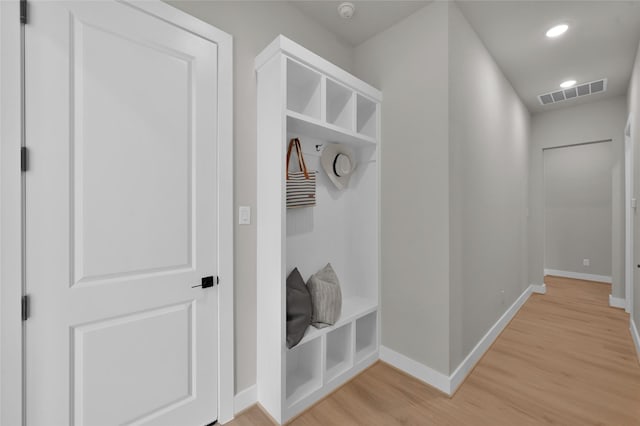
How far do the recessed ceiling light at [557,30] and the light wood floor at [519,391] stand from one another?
2.70 m

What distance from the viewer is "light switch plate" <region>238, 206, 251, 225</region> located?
1.70 meters

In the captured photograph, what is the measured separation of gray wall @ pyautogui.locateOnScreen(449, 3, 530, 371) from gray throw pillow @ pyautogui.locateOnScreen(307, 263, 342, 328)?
80 centimetres

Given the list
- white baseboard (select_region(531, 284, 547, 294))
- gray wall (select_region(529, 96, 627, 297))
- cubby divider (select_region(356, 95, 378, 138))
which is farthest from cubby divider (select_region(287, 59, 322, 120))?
white baseboard (select_region(531, 284, 547, 294))

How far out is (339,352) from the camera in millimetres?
2164

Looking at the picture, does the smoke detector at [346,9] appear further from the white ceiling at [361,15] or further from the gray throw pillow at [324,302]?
the gray throw pillow at [324,302]

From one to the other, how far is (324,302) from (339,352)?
23.0 inches

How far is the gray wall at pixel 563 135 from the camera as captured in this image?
351cm
